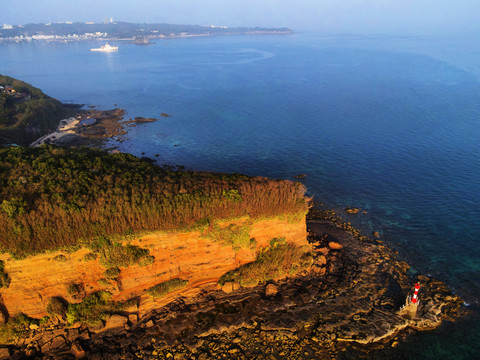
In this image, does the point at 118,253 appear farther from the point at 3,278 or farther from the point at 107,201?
the point at 3,278

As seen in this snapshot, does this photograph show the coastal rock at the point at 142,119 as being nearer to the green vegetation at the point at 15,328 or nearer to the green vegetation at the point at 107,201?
the green vegetation at the point at 107,201

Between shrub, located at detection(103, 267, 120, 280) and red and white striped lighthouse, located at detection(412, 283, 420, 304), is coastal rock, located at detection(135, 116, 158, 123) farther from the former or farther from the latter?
red and white striped lighthouse, located at detection(412, 283, 420, 304)

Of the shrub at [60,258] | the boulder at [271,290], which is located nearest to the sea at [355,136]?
the boulder at [271,290]

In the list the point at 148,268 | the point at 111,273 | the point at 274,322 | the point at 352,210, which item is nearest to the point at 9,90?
the point at 111,273

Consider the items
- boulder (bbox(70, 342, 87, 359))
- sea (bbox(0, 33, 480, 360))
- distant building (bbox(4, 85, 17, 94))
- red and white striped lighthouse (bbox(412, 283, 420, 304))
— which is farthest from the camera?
distant building (bbox(4, 85, 17, 94))

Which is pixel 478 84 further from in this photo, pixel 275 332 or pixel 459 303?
pixel 275 332

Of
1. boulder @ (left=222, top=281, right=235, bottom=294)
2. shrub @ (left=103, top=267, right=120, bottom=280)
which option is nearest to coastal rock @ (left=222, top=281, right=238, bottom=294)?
boulder @ (left=222, top=281, right=235, bottom=294)

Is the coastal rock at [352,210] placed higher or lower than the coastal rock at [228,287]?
higher
